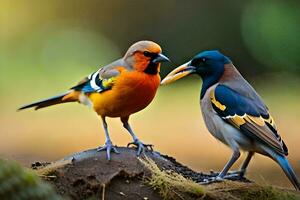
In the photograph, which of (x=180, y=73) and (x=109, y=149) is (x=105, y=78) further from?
(x=109, y=149)

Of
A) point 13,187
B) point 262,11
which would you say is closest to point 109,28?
point 262,11

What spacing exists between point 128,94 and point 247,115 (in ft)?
2.35

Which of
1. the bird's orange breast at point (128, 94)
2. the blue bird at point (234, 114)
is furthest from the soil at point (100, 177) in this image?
the bird's orange breast at point (128, 94)

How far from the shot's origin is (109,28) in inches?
578

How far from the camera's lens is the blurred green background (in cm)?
980

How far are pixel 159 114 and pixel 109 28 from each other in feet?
12.8

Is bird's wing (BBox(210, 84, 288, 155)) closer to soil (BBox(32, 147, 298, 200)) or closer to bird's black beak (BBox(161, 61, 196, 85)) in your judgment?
bird's black beak (BBox(161, 61, 196, 85))

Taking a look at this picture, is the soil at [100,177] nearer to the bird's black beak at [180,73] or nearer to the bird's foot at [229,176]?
the bird's foot at [229,176]

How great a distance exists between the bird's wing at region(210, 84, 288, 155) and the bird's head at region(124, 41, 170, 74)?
15.5 inches

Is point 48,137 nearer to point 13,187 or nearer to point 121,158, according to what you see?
point 121,158

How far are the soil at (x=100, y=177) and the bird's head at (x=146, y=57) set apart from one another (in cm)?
86

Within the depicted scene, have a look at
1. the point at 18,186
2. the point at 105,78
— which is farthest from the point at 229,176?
the point at 18,186

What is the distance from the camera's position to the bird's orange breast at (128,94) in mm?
4438

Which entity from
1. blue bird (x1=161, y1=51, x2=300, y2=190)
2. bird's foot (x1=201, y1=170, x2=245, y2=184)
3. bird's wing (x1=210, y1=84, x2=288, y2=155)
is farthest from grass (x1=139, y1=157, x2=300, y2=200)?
bird's wing (x1=210, y1=84, x2=288, y2=155)
